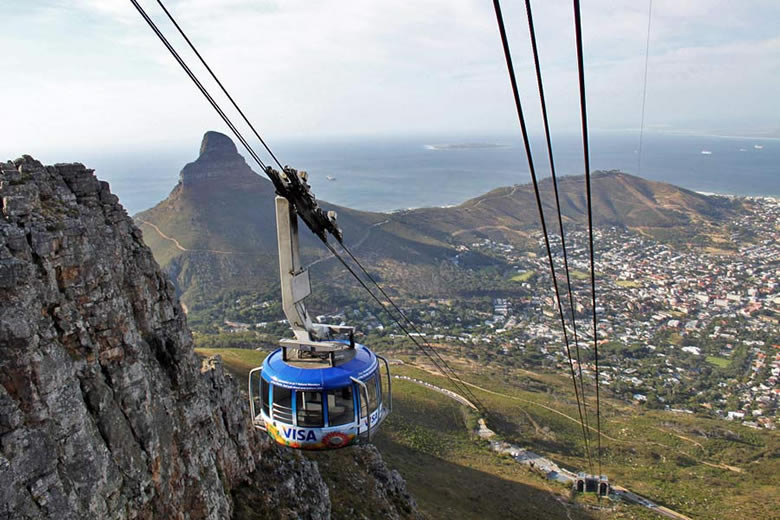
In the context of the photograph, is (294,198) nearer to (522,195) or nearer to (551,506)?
(551,506)

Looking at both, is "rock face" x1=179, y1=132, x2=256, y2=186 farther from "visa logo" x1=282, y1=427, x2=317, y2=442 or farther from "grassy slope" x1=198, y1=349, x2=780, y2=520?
"visa logo" x1=282, y1=427, x2=317, y2=442

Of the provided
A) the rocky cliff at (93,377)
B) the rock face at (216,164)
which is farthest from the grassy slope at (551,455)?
the rock face at (216,164)

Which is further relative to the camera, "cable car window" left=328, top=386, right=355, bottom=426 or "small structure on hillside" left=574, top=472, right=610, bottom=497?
"small structure on hillside" left=574, top=472, right=610, bottom=497

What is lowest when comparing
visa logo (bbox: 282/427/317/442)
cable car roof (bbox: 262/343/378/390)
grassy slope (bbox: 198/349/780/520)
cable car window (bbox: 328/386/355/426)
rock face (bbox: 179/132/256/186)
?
grassy slope (bbox: 198/349/780/520)

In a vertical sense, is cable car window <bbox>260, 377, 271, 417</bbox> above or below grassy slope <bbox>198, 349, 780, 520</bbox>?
above

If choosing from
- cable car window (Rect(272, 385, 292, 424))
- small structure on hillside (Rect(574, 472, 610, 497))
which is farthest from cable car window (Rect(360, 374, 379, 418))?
small structure on hillside (Rect(574, 472, 610, 497))

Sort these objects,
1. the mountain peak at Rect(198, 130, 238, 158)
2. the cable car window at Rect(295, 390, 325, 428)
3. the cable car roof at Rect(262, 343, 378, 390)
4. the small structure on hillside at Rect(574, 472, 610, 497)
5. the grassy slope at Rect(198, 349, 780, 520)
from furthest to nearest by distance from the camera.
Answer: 1. the mountain peak at Rect(198, 130, 238, 158)
2. the small structure on hillside at Rect(574, 472, 610, 497)
3. the grassy slope at Rect(198, 349, 780, 520)
4. the cable car window at Rect(295, 390, 325, 428)
5. the cable car roof at Rect(262, 343, 378, 390)

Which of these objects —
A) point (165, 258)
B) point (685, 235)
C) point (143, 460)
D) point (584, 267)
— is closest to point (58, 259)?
point (143, 460)

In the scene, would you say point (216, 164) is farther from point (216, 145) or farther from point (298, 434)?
point (298, 434)
